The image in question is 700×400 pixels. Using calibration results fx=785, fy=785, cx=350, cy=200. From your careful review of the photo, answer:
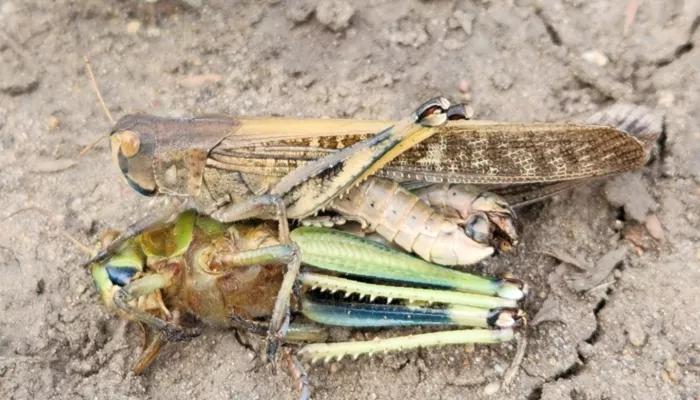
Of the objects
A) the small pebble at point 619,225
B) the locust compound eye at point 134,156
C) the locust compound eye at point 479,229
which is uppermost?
the locust compound eye at point 134,156

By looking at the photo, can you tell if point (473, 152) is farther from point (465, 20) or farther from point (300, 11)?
point (300, 11)

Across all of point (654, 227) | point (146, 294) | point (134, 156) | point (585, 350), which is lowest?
point (585, 350)

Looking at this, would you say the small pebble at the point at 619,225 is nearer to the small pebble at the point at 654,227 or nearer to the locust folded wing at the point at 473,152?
the small pebble at the point at 654,227

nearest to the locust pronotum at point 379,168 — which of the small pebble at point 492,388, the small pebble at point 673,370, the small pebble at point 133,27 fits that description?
the small pebble at point 492,388

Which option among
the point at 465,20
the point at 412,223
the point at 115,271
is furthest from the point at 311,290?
the point at 465,20

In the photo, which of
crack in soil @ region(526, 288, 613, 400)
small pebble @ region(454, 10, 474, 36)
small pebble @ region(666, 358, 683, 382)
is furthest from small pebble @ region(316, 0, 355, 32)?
small pebble @ region(666, 358, 683, 382)

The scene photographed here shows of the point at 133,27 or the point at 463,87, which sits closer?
the point at 463,87

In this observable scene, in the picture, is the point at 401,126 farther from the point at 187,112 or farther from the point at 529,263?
the point at 187,112
